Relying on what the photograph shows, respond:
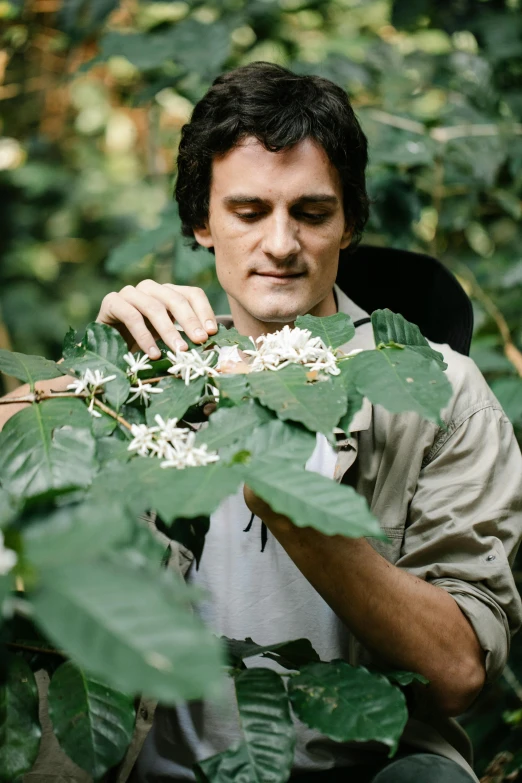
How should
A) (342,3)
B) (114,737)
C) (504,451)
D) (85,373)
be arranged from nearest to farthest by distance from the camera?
1. (114,737)
2. (85,373)
3. (504,451)
4. (342,3)

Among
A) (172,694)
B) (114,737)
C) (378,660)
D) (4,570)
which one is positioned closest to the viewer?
(172,694)

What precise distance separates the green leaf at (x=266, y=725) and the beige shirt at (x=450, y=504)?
1.46 ft

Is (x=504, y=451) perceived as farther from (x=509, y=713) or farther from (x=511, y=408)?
(x=509, y=713)

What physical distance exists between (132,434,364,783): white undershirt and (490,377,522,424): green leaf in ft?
1.89

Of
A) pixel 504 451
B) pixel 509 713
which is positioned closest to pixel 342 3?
pixel 504 451

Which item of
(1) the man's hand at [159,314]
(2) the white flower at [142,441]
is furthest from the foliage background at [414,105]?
(2) the white flower at [142,441]

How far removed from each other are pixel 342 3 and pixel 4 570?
10.9 feet

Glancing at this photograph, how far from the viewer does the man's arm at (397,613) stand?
40.2 inches

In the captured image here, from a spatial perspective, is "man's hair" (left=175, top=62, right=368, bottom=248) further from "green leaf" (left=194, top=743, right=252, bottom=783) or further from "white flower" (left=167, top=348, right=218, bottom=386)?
"green leaf" (left=194, top=743, right=252, bottom=783)

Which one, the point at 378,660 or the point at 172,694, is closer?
the point at 172,694

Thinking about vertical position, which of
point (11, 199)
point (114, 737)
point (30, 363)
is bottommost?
point (11, 199)

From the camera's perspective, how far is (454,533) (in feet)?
4.07

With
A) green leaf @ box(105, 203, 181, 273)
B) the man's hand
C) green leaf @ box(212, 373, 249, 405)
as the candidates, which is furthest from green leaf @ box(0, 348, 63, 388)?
green leaf @ box(105, 203, 181, 273)

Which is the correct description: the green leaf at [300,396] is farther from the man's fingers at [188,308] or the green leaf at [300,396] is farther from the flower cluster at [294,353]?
the man's fingers at [188,308]
